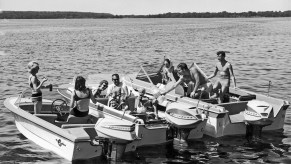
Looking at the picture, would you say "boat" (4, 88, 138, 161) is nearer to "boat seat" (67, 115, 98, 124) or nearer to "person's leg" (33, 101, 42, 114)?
"boat seat" (67, 115, 98, 124)

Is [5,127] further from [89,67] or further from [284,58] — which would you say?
[284,58]

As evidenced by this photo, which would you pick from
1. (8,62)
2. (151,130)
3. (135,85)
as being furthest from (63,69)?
(151,130)

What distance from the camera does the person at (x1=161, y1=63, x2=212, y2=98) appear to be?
13.2 metres

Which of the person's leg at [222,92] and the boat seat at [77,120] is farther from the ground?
the person's leg at [222,92]

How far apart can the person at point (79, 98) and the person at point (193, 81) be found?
3.36 meters

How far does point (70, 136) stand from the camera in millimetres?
9773

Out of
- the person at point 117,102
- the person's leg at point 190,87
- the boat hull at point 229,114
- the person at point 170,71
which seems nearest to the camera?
the boat hull at point 229,114

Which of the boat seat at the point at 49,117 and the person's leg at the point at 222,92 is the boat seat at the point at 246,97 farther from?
the boat seat at the point at 49,117

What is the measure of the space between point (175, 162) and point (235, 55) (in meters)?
28.9

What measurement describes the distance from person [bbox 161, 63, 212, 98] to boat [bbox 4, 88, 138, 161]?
9.63ft

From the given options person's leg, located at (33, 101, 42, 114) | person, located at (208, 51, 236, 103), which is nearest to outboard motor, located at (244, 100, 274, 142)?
person, located at (208, 51, 236, 103)

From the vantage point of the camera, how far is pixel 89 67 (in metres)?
31.6

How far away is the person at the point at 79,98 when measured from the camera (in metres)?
10.5

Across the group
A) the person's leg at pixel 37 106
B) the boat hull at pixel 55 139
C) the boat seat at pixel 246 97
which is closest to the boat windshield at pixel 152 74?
the boat seat at pixel 246 97
